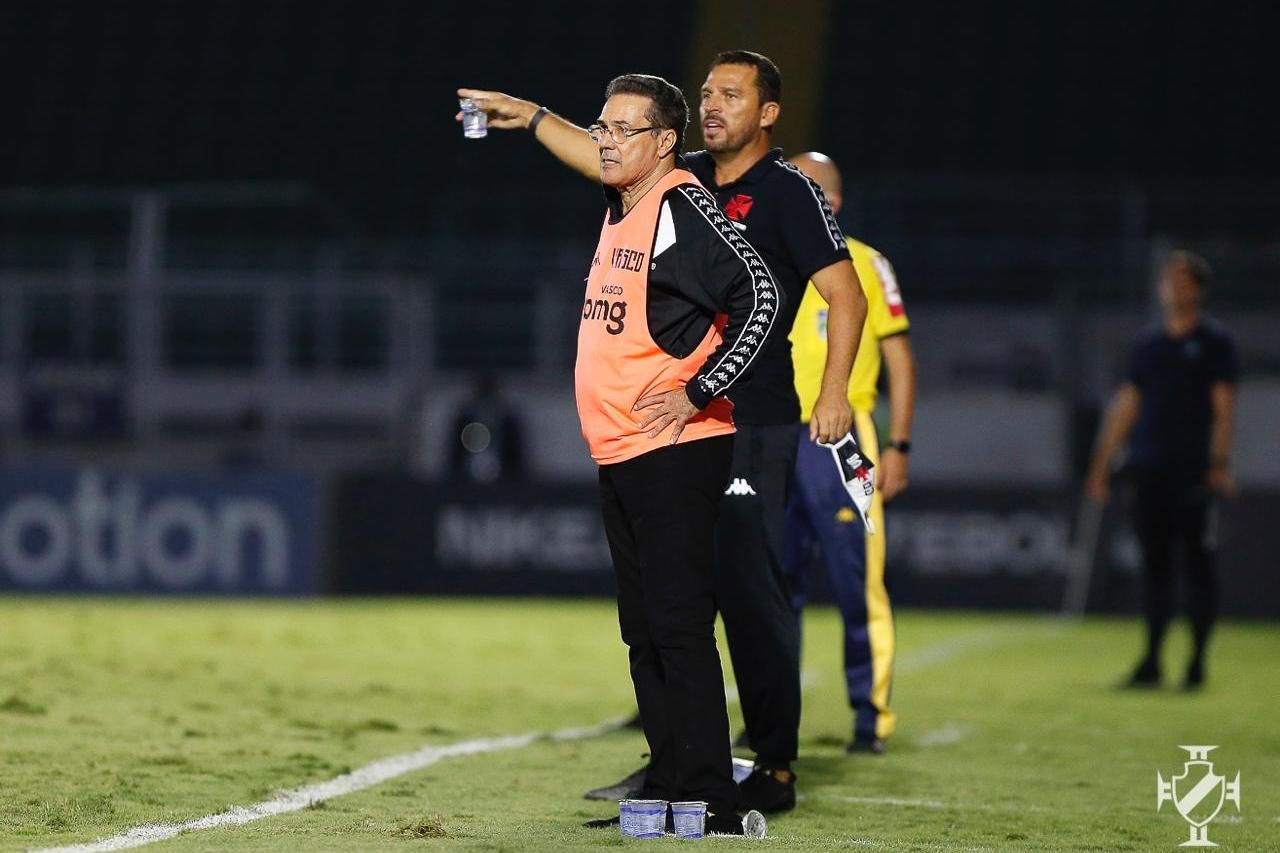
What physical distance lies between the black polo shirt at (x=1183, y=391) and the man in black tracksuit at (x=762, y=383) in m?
5.01

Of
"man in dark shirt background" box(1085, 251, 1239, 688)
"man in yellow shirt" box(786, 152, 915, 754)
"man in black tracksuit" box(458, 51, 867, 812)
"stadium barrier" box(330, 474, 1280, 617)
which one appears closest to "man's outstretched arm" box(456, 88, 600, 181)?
"man in black tracksuit" box(458, 51, 867, 812)

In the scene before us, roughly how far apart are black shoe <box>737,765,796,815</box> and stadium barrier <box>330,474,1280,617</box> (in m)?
9.08

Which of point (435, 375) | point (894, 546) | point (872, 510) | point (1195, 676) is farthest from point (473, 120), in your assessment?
point (435, 375)

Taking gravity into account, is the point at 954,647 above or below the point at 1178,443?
below

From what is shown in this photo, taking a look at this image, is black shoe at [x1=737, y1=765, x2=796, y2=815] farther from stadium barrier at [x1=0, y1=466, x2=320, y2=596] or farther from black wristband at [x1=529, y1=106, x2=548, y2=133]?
stadium barrier at [x1=0, y1=466, x2=320, y2=596]

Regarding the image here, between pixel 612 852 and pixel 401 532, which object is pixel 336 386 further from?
pixel 612 852

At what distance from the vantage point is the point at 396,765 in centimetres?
584

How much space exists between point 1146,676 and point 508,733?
4.04m

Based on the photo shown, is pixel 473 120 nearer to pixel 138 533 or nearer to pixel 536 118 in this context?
pixel 536 118

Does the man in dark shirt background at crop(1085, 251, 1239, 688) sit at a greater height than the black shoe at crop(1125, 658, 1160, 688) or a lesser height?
greater

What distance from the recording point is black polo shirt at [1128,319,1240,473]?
31.9ft

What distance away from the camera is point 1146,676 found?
31.9ft

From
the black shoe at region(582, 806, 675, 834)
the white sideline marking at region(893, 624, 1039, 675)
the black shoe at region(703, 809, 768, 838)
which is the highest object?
the black shoe at region(703, 809, 768, 838)

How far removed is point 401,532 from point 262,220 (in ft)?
14.9
